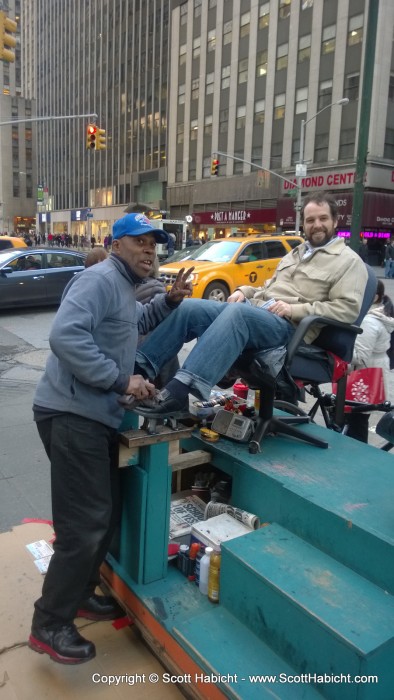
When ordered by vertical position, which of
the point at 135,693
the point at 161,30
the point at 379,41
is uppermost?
the point at 161,30

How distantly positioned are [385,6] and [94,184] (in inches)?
1671

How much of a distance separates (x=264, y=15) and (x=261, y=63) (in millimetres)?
3134

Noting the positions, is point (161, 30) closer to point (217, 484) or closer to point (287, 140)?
point (287, 140)

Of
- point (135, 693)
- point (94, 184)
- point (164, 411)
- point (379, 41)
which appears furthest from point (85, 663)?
point (94, 184)

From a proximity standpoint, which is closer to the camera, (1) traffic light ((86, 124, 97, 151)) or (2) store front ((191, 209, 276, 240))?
(1) traffic light ((86, 124, 97, 151))

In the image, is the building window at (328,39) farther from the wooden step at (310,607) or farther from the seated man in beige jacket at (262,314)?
the wooden step at (310,607)

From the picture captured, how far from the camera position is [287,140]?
36094mm

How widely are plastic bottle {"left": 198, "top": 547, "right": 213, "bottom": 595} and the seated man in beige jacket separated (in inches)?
25.5

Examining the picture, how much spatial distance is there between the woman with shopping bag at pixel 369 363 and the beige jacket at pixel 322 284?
1211mm

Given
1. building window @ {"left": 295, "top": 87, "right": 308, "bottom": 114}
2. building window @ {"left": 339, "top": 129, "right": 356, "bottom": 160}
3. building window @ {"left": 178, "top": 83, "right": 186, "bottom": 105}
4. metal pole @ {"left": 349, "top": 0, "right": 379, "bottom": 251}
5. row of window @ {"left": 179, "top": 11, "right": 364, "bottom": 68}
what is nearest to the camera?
metal pole @ {"left": 349, "top": 0, "right": 379, "bottom": 251}

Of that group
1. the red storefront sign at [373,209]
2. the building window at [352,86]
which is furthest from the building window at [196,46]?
the red storefront sign at [373,209]

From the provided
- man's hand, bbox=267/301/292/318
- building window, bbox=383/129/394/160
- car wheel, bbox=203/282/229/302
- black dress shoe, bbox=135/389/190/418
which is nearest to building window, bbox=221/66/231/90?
building window, bbox=383/129/394/160

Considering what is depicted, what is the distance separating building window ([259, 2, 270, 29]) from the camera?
37.4m

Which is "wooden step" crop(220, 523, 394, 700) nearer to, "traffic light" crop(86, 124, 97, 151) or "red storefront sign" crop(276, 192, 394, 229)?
"traffic light" crop(86, 124, 97, 151)
